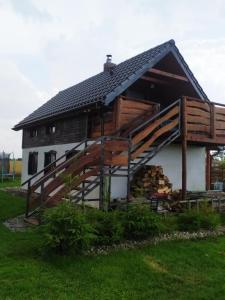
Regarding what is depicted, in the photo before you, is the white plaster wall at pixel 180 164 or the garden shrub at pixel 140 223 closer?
the garden shrub at pixel 140 223

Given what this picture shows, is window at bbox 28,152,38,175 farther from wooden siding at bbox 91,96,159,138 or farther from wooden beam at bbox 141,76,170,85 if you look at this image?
wooden beam at bbox 141,76,170,85

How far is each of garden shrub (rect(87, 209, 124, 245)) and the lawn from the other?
39 centimetres

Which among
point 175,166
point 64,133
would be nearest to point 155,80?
point 175,166

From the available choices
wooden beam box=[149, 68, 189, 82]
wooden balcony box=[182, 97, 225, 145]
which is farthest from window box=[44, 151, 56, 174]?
wooden balcony box=[182, 97, 225, 145]

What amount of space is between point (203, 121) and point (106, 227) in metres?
6.72

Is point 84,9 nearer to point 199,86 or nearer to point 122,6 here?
point 122,6

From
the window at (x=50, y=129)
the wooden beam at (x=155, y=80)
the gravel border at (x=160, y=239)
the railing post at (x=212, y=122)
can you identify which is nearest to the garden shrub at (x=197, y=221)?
the gravel border at (x=160, y=239)

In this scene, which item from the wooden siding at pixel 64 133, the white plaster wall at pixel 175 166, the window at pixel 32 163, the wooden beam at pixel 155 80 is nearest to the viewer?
the white plaster wall at pixel 175 166

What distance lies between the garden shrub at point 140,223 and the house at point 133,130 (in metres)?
1.55

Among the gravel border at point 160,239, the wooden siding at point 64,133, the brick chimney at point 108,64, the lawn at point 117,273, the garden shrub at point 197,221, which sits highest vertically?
the brick chimney at point 108,64

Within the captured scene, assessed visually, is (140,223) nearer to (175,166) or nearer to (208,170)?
(175,166)

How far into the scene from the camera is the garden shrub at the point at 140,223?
27.1 feet

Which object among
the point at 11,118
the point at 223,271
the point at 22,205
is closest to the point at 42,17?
the point at 22,205

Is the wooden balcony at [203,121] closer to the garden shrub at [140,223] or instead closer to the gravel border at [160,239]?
the gravel border at [160,239]
